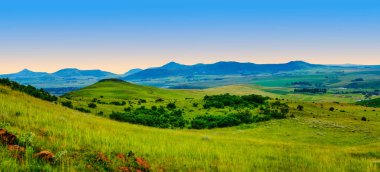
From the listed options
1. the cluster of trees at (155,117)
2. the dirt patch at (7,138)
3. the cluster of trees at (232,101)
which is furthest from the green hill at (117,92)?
the dirt patch at (7,138)

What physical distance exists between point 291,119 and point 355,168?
46.0m

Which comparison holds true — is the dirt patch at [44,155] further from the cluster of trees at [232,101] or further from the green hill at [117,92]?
the green hill at [117,92]

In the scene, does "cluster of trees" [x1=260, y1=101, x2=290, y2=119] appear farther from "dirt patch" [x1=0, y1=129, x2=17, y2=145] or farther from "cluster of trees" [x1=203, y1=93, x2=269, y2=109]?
"dirt patch" [x1=0, y1=129, x2=17, y2=145]

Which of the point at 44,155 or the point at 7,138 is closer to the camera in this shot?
the point at 44,155

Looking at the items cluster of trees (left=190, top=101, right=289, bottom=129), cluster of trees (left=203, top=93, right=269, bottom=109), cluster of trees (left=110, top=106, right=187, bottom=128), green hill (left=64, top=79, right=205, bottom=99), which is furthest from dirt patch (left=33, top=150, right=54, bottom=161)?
green hill (left=64, top=79, right=205, bottom=99)

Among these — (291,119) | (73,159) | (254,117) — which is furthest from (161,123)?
(73,159)

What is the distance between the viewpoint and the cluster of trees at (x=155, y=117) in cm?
5467

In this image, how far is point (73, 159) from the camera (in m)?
10.9

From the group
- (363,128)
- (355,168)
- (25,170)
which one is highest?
(25,170)

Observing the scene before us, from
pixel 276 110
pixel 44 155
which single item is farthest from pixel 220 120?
pixel 44 155

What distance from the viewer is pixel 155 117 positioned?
60.6 meters

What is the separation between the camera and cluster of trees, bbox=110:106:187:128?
179ft

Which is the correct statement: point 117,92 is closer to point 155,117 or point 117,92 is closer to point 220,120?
point 155,117

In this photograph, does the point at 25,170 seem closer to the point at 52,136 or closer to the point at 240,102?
the point at 52,136
